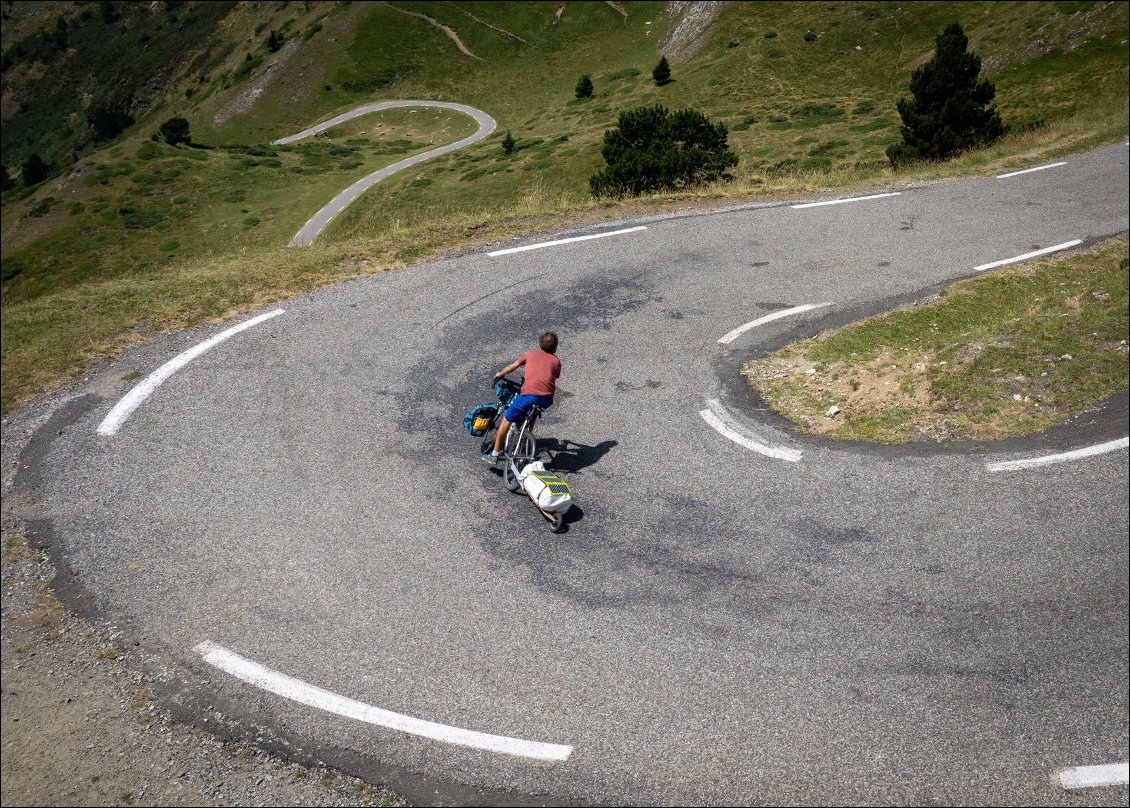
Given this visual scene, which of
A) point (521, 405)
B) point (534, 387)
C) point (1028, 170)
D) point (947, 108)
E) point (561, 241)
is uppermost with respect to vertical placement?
point (947, 108)

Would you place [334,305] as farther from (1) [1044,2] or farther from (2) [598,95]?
(2) [598,95]

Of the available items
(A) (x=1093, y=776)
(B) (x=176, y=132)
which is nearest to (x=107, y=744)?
(A) (x=1093, y=776)

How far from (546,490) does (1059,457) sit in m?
6.51

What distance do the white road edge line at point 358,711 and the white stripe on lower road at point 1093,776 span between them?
4.08 m

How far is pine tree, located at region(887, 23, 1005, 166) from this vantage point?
30.7m

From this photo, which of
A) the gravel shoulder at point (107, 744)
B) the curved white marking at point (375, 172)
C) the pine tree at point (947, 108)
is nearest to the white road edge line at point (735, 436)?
the gravel shoulder at point (107, 744)

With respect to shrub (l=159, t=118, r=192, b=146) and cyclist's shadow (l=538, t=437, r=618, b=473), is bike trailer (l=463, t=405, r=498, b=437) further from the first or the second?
shrub (l=159, t=118, r=192, b=146)

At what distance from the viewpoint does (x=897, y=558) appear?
26.3 ft

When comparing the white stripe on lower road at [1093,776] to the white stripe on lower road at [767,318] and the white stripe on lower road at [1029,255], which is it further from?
the white stripe on lower road at [1029,255]

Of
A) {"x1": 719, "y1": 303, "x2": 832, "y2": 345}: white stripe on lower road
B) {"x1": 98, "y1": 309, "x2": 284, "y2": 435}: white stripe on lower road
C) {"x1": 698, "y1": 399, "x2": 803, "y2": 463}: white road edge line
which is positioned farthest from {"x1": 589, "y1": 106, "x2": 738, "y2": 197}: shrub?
{"x1": 98, "y1": 309, "x2": 284, "y2": 435}: white stripe on lower road

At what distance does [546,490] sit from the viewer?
27.6 ft

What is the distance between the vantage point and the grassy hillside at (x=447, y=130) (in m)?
15.6

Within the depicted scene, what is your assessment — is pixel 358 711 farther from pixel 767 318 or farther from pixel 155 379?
pixel 767 318

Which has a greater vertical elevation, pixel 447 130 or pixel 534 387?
pixel 447 130
